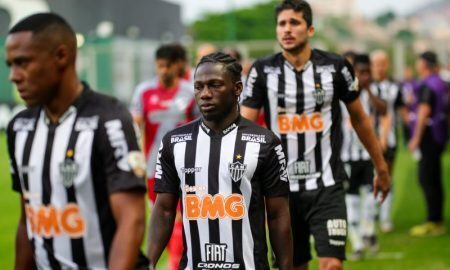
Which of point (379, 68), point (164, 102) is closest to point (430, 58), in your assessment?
point (379, 68)

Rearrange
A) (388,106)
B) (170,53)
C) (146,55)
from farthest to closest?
1. (146,55)
2. (388,106)
3. (170,53)

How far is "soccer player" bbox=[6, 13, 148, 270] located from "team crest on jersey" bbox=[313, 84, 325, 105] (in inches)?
125

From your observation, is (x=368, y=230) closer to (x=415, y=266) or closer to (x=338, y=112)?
(x=415, y=266)

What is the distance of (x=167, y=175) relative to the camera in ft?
20.3

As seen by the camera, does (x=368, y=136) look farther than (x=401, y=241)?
No

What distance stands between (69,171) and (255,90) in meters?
3.26

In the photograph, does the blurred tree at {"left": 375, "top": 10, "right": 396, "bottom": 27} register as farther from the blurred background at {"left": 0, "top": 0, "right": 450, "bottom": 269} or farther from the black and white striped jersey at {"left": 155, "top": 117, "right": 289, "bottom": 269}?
the black and white striped jersey at {"left": 155, "top": 117, "right": 289, "bottom": 269}

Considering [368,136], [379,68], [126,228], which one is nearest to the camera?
[126,228]

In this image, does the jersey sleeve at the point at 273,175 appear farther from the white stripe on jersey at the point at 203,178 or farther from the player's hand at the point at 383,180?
the player's hand at the point at 383,180

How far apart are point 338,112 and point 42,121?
11.6 ft

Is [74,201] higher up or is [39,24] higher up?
[39,24]

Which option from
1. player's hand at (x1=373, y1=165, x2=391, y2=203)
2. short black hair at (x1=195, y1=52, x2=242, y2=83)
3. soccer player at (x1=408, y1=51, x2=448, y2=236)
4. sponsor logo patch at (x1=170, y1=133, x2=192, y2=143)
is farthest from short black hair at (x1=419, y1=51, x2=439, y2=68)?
sponsor logo patch at (x1=170, y1=133, x2=192, y2=143)

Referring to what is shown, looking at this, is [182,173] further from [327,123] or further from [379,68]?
[379,68]

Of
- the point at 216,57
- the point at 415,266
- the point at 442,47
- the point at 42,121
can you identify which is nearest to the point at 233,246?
the point at 216,57
